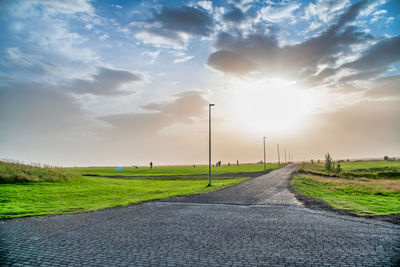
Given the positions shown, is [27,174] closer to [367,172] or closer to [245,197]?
[245,197]

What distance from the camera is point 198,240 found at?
341 inches

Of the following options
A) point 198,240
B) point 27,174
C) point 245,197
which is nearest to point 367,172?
point 245,197

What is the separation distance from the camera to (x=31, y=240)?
340 inches

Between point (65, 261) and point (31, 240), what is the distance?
293cm

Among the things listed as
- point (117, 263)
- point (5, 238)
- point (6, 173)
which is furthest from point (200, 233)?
point (6, 173)

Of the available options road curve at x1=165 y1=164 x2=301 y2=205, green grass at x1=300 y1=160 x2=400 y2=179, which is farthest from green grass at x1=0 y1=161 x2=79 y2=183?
green grass at x1=300 y1=160 x2=400 y2=179

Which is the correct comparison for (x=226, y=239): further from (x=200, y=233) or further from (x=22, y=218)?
(x=22, y=218)

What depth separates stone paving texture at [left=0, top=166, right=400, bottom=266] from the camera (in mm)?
6805

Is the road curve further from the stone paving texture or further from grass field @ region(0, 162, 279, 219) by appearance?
the stone paving texture

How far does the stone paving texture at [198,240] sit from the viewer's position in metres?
6.80

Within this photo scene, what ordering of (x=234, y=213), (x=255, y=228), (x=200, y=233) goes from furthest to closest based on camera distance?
(x=234, y=213) → (x=255, y=228) → (x=200, y=233)

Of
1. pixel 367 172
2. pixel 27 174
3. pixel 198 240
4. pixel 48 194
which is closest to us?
pixel 198 240

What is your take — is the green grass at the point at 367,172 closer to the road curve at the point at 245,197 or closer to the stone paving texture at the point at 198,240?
the road curve at the point at 245,197

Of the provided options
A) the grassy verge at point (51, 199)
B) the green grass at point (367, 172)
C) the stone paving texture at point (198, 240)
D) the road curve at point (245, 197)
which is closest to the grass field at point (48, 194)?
the grassy verge at point (51, 199)
